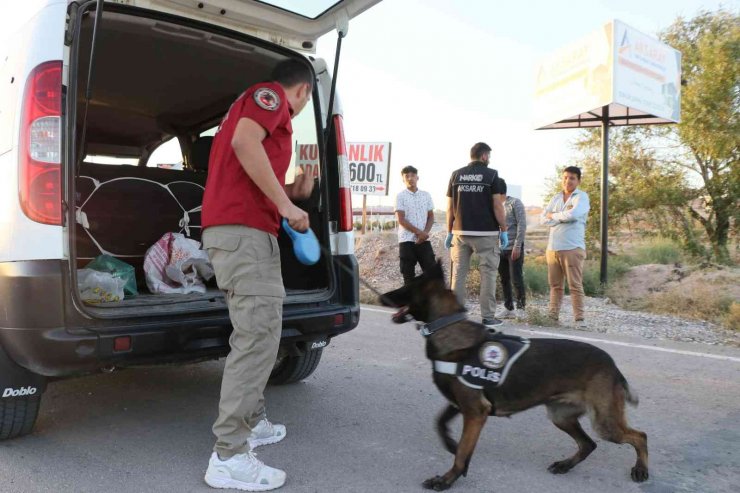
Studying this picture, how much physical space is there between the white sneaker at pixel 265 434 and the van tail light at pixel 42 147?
1.46m

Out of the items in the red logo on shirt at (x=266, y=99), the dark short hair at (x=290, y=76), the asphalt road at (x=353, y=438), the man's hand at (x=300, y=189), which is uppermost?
the dark short hair at (x=290, y=76)

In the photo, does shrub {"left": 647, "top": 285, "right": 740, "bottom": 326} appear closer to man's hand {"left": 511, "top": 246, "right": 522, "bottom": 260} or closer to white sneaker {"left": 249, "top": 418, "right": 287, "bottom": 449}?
man's hand {"left": 511, "top": 246, "right": 522, "bottom": 260}

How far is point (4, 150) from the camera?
104 inches

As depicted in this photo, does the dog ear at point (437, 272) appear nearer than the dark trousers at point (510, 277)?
Yes

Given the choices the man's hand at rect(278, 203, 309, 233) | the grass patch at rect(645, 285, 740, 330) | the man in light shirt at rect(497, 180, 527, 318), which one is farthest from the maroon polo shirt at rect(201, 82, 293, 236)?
A: the grass patch at rect(645, 285, 740, 330)

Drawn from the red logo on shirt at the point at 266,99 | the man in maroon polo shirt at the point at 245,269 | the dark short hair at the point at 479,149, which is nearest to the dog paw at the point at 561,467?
the man in maroon polo shirt at the point at 245,269

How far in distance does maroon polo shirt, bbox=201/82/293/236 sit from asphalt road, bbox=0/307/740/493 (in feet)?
4.08

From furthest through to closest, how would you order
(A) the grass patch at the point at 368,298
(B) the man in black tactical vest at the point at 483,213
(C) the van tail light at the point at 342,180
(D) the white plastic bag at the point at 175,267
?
(A) the grass patch at the point at 368,298 → (B) the man in black tactical vest at the point at 483,213 → (D) the white plastic bag at the point at 175,267 → (C) the van tail light at the point at 342,180

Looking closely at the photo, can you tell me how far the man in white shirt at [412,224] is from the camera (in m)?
6.94

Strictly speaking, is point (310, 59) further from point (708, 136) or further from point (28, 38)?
point (708, 136)

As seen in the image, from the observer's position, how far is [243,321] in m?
2.58

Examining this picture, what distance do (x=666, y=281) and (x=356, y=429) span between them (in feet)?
30.4

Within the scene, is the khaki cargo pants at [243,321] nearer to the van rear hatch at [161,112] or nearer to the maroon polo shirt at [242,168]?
Result: the maroon polo shirt at [242,168]

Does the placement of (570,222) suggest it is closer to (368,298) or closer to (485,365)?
(368,298)
